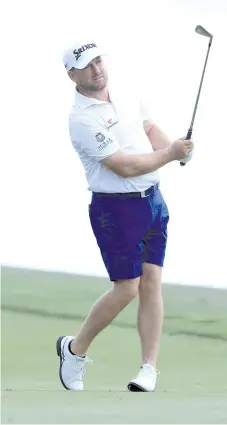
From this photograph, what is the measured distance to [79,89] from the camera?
4.86 m

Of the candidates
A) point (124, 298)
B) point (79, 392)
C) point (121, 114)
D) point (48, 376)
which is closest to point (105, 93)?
point (121, 114)

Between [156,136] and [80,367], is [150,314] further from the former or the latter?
[156,136]

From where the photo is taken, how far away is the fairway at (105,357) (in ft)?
13.2

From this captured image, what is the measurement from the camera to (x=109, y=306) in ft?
16.3

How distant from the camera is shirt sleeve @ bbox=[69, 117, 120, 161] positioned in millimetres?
4711

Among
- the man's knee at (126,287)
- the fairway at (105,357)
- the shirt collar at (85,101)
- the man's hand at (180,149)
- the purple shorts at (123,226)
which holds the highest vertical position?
the shirt collar at (85,101)

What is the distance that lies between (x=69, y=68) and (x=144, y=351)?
1.15 meters

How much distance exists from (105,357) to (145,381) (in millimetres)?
1460

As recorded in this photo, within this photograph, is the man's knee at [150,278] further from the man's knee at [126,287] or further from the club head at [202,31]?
the club head at [202,31]

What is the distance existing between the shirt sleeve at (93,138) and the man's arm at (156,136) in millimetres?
305

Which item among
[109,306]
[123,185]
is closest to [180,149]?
[123,185]

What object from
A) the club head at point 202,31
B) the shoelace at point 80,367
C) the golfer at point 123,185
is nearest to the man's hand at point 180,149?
the golfer at point 123,185

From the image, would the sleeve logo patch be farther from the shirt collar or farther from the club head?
the club head

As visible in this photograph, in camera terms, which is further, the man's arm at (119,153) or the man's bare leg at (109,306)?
the man's bare leg at (109,306)
